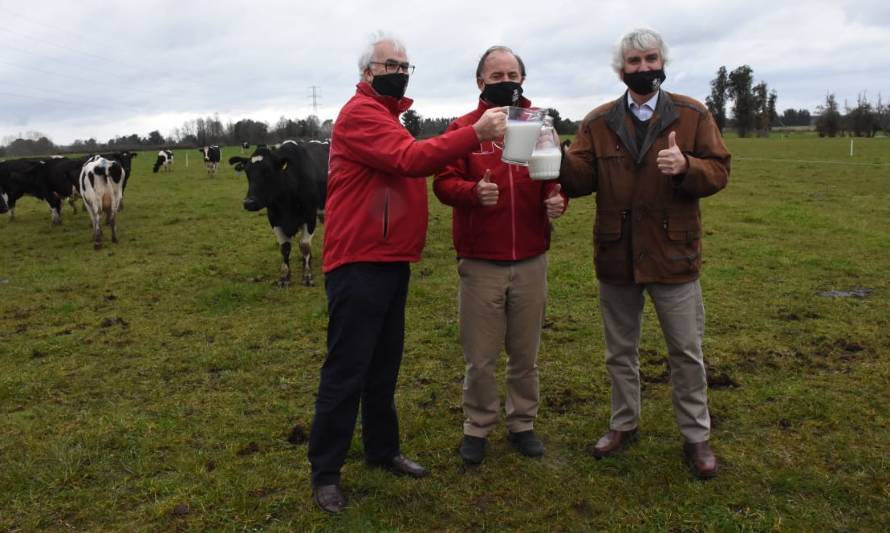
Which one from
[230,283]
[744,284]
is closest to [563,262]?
[744,284]

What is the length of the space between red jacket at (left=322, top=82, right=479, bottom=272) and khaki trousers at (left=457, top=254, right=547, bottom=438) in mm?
513

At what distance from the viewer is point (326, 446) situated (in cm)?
374

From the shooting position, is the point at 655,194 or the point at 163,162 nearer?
the point at 655,194

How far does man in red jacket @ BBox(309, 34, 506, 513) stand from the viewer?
3467 mm

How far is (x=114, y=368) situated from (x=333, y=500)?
3535mm

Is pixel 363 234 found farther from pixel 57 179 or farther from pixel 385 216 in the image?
pixel 57 179

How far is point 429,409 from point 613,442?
56.5 inches

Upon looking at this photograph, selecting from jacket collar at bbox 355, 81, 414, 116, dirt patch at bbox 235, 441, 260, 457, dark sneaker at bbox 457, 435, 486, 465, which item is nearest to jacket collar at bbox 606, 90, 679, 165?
jacket collar at bbox 355, 81, 414, 116

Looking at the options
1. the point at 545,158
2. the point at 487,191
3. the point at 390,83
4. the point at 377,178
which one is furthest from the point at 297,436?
the point at 545,158

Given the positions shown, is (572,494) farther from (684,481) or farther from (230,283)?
(230,283)

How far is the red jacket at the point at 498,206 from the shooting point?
388 centimetres

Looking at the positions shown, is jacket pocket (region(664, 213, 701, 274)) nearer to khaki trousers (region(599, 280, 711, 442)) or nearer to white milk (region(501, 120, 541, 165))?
khaki trousers (region(599, 280, 711, 442))

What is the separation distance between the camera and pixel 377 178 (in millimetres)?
3533

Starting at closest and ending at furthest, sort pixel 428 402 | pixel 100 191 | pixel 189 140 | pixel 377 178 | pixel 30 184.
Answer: pixel 377 178 → pixel 428 402 → pixel 100 191 → pixel 30 184 → pixel 189 140
